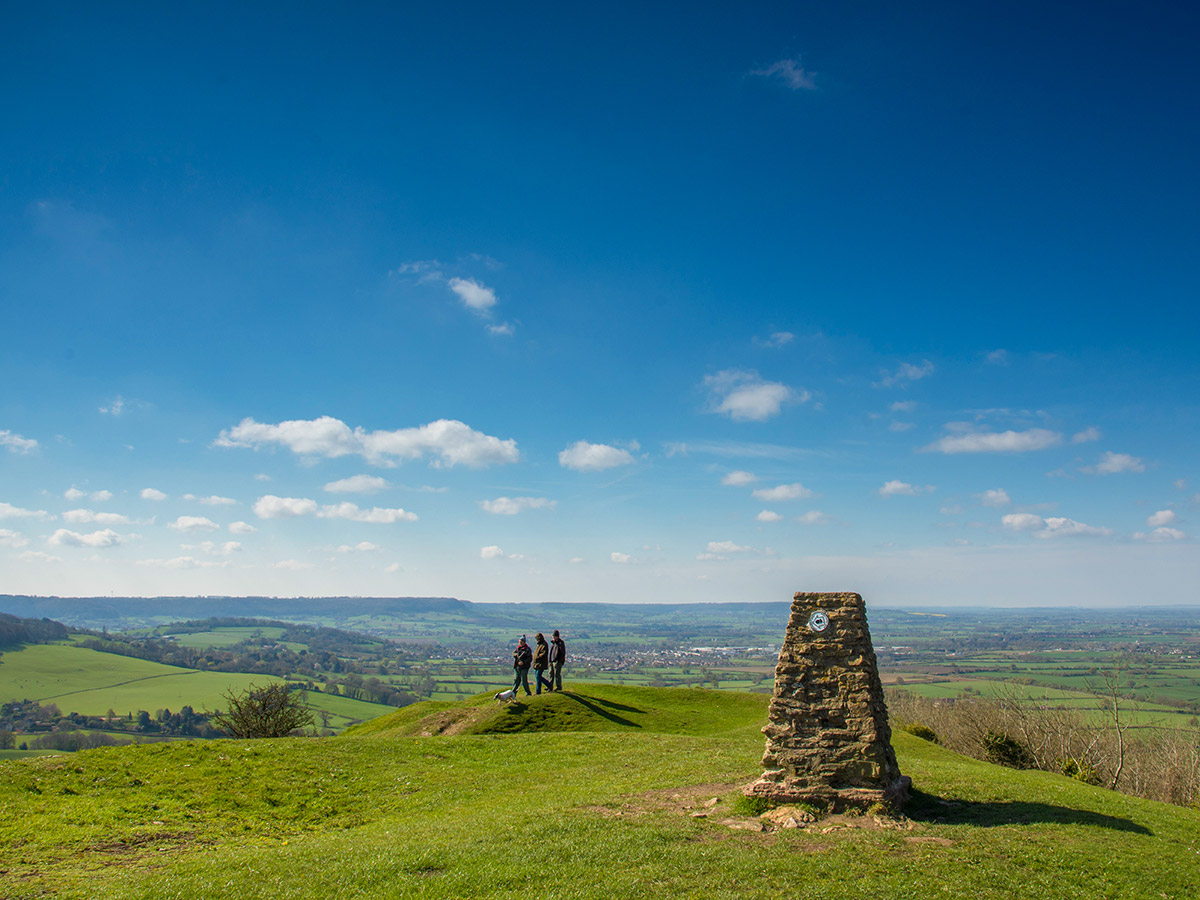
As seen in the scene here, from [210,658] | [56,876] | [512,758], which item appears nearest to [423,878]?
[56,876]

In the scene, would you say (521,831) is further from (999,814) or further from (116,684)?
(116,684)

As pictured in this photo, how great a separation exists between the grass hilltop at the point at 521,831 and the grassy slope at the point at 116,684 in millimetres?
74911

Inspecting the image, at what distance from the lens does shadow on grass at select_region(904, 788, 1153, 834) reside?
15.1 meters

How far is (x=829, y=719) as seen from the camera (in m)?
16.4

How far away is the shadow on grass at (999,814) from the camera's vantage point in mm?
15125

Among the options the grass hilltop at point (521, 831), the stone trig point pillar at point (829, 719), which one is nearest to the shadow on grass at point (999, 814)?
the grass hilltop at point (521, 831)

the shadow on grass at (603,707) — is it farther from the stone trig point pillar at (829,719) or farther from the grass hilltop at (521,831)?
the stone trig point pillar at (829,719)

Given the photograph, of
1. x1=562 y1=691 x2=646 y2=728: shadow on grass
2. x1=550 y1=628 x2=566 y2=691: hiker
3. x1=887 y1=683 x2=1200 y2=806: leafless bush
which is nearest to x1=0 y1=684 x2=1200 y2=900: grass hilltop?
x1=562 y1=691 x2=646 y2=728: shadow on grass

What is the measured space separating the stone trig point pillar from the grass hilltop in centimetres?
90

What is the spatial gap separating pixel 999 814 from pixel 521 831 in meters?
12.1

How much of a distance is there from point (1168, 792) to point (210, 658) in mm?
174986

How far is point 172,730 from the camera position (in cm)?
8019

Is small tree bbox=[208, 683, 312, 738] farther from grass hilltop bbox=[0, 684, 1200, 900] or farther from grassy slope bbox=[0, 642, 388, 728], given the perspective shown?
grassy slope bbox=[0, 642, 388, 728]

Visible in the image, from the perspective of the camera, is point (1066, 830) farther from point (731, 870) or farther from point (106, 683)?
point (106, 683)
